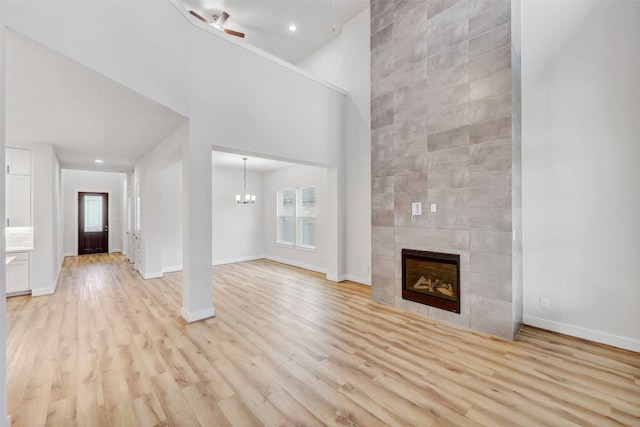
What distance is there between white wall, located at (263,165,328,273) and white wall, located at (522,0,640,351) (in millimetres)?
4000

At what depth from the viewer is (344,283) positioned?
5539 mm

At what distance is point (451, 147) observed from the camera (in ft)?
11.6

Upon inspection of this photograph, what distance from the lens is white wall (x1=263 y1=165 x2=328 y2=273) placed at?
6547mm

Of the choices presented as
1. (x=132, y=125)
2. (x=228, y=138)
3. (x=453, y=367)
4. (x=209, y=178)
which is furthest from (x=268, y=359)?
(x=132, y=125)

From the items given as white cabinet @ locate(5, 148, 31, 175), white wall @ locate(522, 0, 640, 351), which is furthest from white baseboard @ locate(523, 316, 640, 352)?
white cabinet @ locate(5, 148, 31, 175)

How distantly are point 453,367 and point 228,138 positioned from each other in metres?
3.87

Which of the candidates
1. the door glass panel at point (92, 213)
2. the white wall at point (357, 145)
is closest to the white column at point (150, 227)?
the white wall at point (357, 145)

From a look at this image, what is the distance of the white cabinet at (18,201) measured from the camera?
5023 mm

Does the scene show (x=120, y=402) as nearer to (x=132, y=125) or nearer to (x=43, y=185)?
(x=132, y=125)

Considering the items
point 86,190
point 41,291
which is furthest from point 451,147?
point 86,190

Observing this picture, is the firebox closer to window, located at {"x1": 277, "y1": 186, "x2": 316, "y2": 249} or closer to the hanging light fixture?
window, located at {"x1": 277, "y1": 186, "x2": 316, "y2": 249}

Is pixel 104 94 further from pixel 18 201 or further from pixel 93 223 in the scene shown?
pixel 93 223

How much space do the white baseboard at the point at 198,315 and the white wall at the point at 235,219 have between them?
12.3 ft

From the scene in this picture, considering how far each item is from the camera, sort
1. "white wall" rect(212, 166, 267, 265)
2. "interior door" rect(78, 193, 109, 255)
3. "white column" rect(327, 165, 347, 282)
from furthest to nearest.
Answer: "interior door" rect(78, 193, 109, 255) → "white wall" rect(212, 166, 267, 265) → "white column" rect(327, 165, 347, 282)
